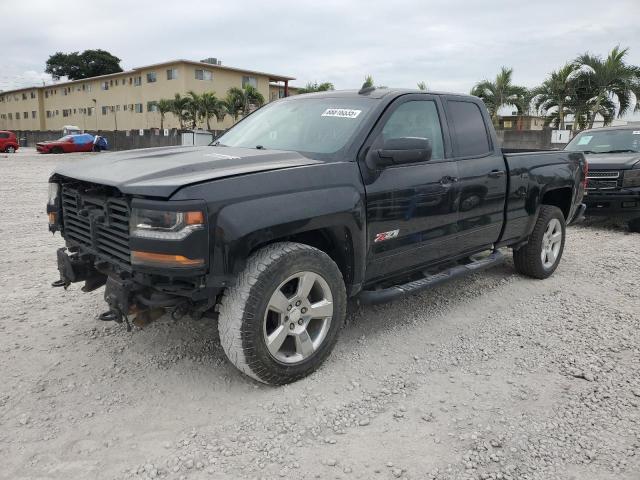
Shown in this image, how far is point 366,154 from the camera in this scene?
3.45 meters

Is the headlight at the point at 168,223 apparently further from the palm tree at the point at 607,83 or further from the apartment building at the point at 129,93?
the apartment building at the point at 129,93

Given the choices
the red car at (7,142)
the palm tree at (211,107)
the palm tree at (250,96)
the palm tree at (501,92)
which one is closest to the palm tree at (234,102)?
the palm tree at (250,96)

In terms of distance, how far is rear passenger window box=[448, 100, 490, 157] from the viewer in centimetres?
430

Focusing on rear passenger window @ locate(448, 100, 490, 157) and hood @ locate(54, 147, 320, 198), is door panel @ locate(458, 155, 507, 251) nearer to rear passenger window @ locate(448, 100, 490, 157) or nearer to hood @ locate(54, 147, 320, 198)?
rear passenger window @ locate(448, 100, 490, 157)

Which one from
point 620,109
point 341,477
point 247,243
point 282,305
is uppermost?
point 620,109

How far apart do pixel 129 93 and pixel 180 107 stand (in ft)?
40.7

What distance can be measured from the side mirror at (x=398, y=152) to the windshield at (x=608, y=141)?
7.32 metres

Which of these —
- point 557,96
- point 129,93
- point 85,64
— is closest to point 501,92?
point 557,96

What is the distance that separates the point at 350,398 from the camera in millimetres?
3049

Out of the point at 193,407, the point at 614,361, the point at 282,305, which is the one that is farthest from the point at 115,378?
the point at 614,361

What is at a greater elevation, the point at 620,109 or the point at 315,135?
the point at 620,109

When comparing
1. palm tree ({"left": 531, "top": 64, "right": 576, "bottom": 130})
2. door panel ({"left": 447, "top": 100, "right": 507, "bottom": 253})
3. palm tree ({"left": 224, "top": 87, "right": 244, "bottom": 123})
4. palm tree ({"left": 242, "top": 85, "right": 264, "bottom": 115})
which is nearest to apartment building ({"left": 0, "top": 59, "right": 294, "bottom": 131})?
palm tree ({"left": 224, "top": 87, "right": 244, "bottom": 123})

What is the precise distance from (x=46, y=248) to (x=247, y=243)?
4585 millimetres

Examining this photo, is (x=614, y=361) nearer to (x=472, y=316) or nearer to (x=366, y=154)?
(x=472, y=316)
